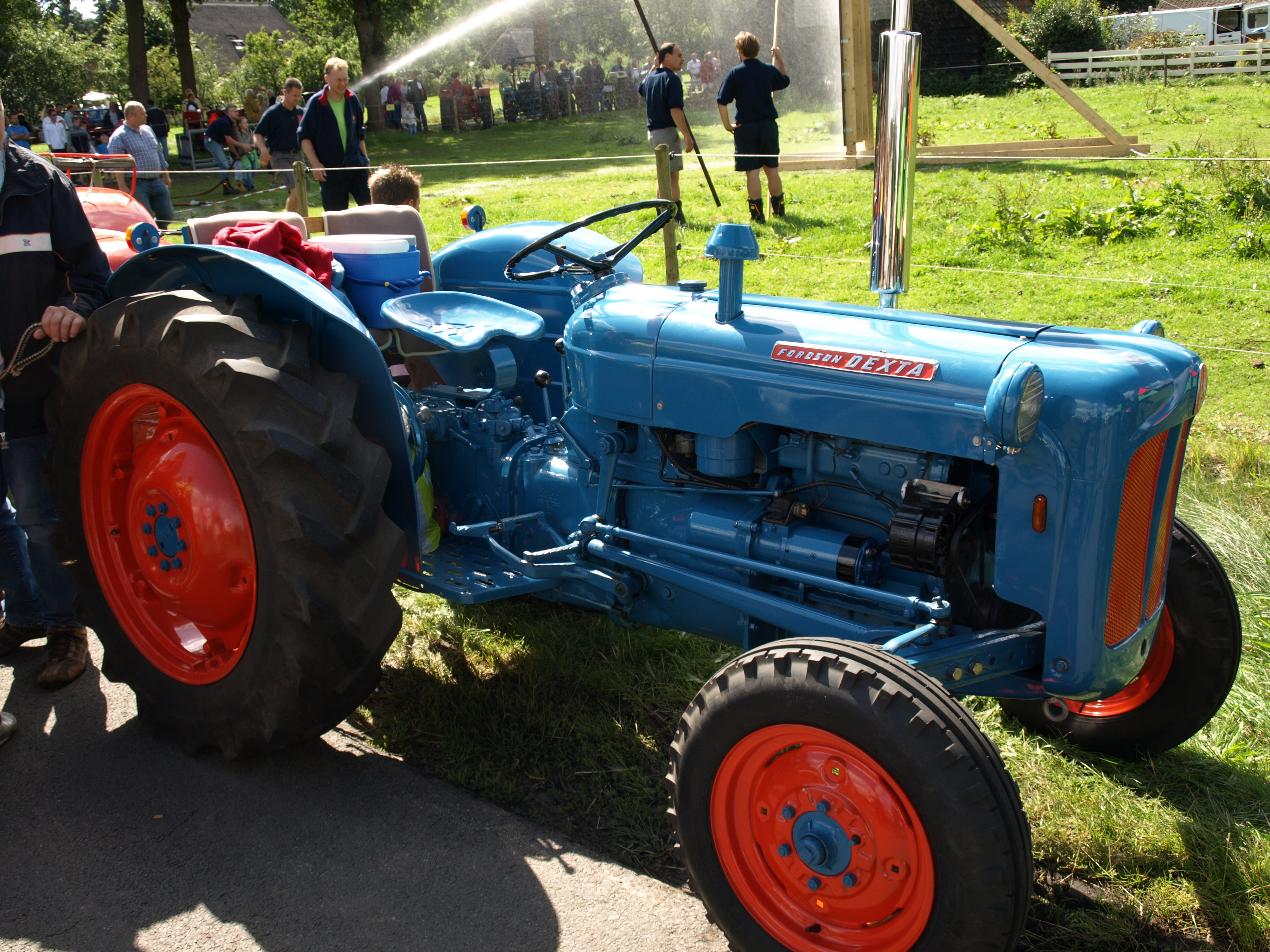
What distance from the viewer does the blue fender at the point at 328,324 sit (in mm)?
2691

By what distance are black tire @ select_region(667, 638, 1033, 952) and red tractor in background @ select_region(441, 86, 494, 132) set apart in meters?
25.1

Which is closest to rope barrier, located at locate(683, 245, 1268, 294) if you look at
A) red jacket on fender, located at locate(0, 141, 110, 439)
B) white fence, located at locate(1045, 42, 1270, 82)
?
red jacket on fender, located at locate(0, 141, 110, 439)

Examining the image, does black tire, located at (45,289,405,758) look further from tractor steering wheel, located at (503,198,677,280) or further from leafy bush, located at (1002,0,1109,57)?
leafy bush, located at (1002,0,1109,57)

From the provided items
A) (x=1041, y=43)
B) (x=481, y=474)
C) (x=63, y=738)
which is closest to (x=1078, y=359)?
(x=481, y=474)

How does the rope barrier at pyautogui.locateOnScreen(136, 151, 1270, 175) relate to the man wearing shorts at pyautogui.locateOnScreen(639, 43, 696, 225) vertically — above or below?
below

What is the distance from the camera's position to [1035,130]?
44.3 ft

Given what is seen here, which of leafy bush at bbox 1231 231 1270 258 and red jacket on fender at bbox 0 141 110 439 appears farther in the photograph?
leafy bush at bbox 1231 231 1270 258

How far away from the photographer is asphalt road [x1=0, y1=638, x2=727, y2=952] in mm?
2221

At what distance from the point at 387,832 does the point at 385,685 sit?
0.77 meters

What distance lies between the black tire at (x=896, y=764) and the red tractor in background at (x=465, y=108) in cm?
2509

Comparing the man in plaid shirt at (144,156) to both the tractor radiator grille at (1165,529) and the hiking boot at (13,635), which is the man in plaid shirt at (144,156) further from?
the tractor radiator grille at (1165,529)

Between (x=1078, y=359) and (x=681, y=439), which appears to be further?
(x=681, y=439)

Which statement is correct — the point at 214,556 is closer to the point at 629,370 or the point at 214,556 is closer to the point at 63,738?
the point at 63,738

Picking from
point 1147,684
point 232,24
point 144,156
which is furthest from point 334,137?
point 232,24
